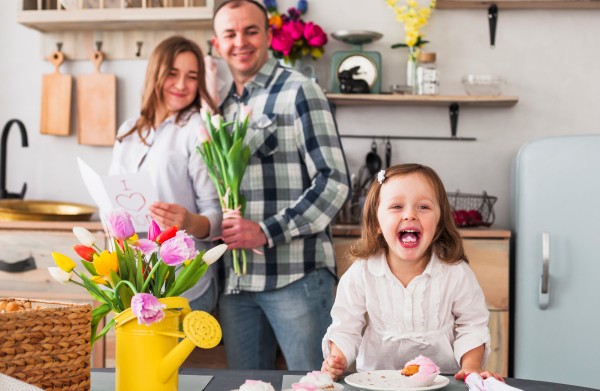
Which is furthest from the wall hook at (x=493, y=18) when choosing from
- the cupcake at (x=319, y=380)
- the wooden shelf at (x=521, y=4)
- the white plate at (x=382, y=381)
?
the cupcake at (x=319, y=380)

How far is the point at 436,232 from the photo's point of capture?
69.5 inches

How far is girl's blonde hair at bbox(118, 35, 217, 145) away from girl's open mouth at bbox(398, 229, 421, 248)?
2.75 ft

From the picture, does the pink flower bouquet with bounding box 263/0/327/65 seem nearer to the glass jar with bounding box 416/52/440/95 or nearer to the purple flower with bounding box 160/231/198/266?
the glass jar with bounding box 416/52/440/95

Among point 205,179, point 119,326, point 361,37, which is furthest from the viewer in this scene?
point 361,37

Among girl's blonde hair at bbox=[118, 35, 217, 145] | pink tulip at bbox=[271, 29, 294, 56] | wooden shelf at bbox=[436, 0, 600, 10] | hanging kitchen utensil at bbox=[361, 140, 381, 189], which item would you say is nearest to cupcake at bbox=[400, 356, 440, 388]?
girl's blonde hair at bbox=[118, 35, 217, 145]

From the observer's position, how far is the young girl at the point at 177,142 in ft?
7.26

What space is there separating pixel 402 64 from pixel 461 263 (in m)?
1.72

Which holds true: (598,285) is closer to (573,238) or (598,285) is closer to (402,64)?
(573,238)

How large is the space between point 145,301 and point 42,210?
2423 millimetres

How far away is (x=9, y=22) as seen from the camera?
11.6ft

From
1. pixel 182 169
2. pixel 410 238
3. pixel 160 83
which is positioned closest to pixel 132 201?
pixel 182 169

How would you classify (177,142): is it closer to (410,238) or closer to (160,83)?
(160,83)

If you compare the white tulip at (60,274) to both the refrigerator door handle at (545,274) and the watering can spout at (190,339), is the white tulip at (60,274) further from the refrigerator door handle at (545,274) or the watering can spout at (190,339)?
the refrigerator door handle at (545,274)

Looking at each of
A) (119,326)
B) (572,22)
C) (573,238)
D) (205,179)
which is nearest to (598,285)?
(573,238)
